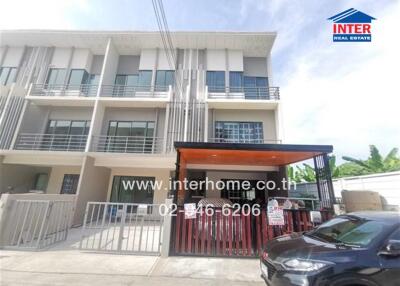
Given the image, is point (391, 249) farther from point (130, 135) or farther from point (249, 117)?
point (130, 135)

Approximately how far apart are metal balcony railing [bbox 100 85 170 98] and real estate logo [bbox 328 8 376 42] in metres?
9.05

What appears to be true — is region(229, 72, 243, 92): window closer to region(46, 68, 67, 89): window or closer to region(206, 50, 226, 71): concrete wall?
region(206, 50, 226, 71): concrete wall

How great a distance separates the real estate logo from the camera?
7441 millimetres

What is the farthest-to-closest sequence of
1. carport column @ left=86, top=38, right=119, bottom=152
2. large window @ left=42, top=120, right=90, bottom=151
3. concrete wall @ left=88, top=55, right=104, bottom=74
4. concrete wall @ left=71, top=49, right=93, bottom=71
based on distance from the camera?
concrete wall @ left=88, top=55, right=104, bottom=74, concrete wall @ left=71, top=49, right=93, bottom=71, large window @ left=42, top=120, right=90, bottom=151, carport column @ left=86, top=38, right=119, bottom=152

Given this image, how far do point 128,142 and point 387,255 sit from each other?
1151 cm

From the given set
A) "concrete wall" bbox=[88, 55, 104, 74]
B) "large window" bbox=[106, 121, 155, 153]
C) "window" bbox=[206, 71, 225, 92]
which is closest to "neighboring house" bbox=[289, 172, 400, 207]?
"window" bbox=[206, 71, 225, 92]

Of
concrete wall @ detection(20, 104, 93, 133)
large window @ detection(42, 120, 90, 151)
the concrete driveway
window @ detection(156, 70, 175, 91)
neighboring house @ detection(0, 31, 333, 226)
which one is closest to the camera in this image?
the concrete driveway

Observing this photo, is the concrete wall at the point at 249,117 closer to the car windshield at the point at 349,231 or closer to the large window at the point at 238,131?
the large window at the point at 238,131

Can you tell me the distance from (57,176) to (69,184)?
95 centimetres

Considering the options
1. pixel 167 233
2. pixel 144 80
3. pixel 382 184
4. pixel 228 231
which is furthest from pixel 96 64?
pixel 382 184

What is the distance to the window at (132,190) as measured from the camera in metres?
11.5

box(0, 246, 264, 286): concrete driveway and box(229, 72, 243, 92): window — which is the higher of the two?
box(229, 72, 243, 92): window

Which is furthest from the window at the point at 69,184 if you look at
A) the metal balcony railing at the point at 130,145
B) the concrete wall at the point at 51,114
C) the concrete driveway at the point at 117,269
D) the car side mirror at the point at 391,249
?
the car side mirror at the point at 391,249

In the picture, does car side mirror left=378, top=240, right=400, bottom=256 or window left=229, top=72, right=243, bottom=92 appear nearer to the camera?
car side mirror left=378, top=240, right=400, bottom=256
